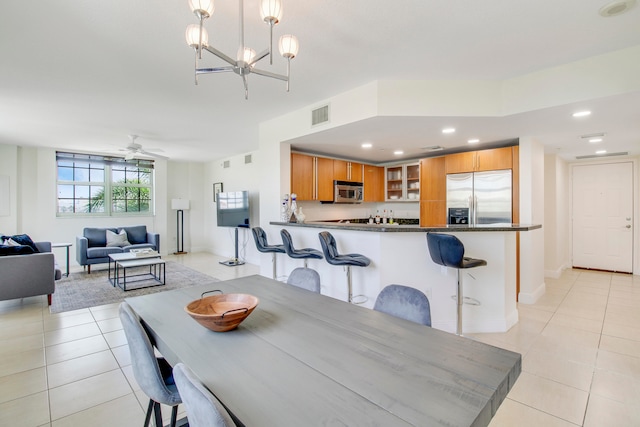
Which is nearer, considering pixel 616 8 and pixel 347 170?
pixel 616 8

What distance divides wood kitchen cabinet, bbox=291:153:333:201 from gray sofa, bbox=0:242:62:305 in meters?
3.47

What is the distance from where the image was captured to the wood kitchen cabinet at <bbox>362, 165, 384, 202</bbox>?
22.0 feet

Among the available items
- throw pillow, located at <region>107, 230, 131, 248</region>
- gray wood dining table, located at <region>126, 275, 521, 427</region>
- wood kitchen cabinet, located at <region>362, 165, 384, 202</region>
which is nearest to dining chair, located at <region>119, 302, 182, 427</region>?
gray wood dining table, located at <region>126, 275, 521, 427</region>

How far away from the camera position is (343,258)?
339cm

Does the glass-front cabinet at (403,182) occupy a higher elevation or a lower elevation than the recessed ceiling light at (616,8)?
lower

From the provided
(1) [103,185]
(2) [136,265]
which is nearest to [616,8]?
(2) [136,265]

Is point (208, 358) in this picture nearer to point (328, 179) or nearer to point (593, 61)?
point (593, 61)

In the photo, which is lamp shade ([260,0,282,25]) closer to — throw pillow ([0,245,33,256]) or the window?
throw pillow ([0,245,33,256])

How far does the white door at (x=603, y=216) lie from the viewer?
19.2 feet

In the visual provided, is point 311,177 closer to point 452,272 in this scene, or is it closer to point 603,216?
point 452,272

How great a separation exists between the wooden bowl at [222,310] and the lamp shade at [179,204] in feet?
24.0

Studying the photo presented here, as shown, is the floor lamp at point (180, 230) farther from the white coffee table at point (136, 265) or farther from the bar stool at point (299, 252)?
the bar stool at point (299, 252)


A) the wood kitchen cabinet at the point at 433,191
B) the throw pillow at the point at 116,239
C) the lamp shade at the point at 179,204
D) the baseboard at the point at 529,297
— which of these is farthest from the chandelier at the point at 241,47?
the lamp shade at the point at 179,204

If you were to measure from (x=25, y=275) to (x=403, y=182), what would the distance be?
641 cm
